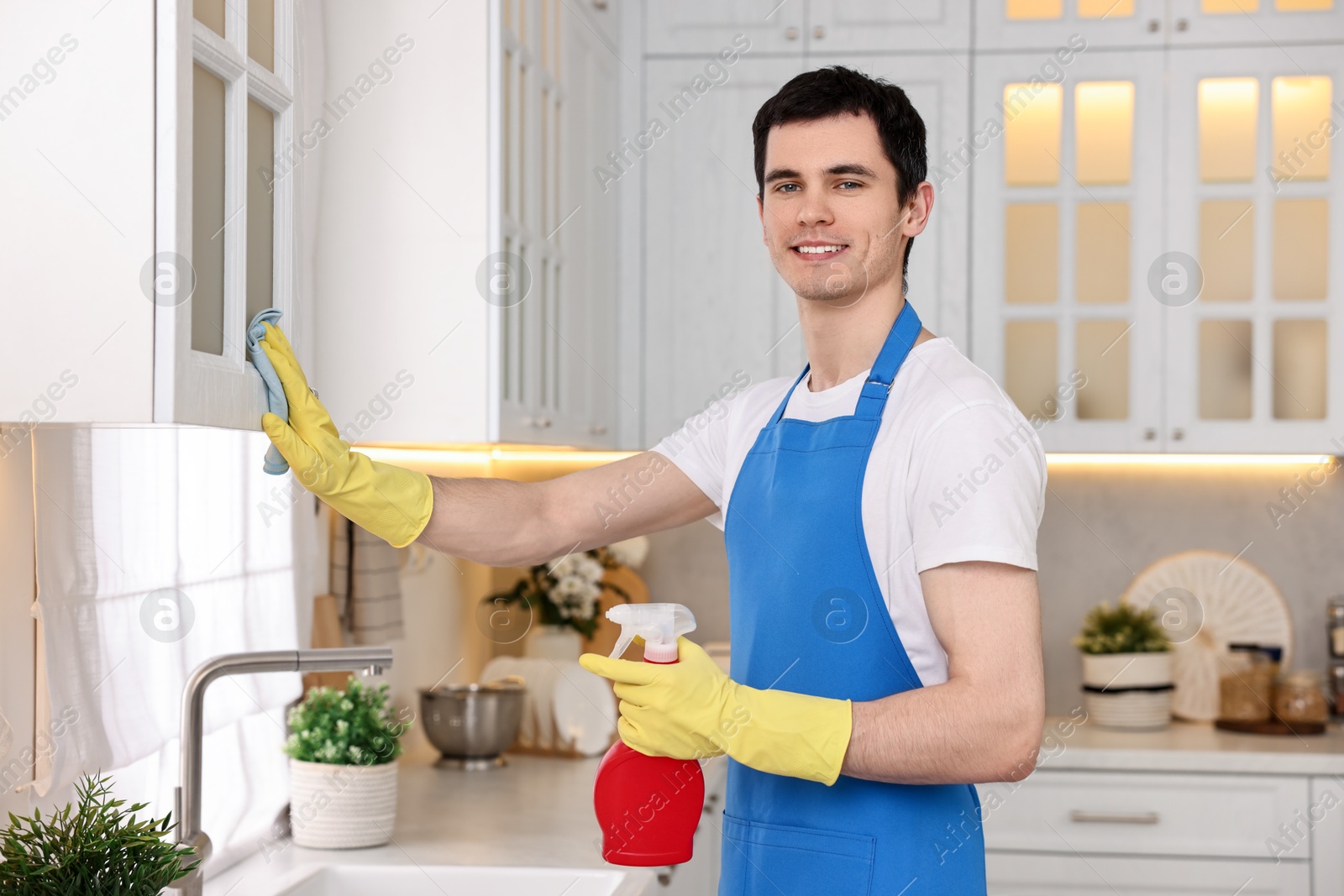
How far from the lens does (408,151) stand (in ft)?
6.10

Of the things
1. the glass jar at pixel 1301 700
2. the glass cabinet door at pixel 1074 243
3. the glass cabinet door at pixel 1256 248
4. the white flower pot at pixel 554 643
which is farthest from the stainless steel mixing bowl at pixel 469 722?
the glass jar at pixel 1301 700

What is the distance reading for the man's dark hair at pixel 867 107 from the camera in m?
1.43

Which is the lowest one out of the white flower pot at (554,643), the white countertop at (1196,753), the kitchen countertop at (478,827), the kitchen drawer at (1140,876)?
the kitchen drawer at (1140,876)

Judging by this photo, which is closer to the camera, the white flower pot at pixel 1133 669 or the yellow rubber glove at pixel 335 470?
the yellow rubber glove at pixel 335 470

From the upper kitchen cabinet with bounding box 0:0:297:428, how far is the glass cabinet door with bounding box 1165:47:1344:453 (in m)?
2.28

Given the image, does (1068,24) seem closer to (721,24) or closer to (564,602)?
(721,24)

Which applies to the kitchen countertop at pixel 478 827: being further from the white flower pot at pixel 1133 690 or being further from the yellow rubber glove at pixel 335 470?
the white flower pot at pixel 1133 690

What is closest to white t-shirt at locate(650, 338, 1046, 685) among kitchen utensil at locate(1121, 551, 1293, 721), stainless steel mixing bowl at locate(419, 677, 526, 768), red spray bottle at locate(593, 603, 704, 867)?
red spray bottle at locate(593, 603, 704, 867)

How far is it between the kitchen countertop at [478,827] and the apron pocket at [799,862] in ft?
0.99

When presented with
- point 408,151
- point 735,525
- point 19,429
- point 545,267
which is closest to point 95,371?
point 19,429

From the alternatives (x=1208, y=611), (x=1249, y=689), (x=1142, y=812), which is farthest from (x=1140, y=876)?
(x=1208, y=611)

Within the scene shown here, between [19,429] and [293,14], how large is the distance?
50 cm

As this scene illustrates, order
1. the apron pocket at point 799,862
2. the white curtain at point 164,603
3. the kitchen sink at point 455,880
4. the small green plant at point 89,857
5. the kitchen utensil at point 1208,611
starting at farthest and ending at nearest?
the kitchen utensil at point 1208,611, the kitchen sink at point 455,880, the white curtain at point 164,603, the apron pocket at point 799,862, the small green plant at point 89,857

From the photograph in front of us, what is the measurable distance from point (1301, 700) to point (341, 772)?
6.76ft
